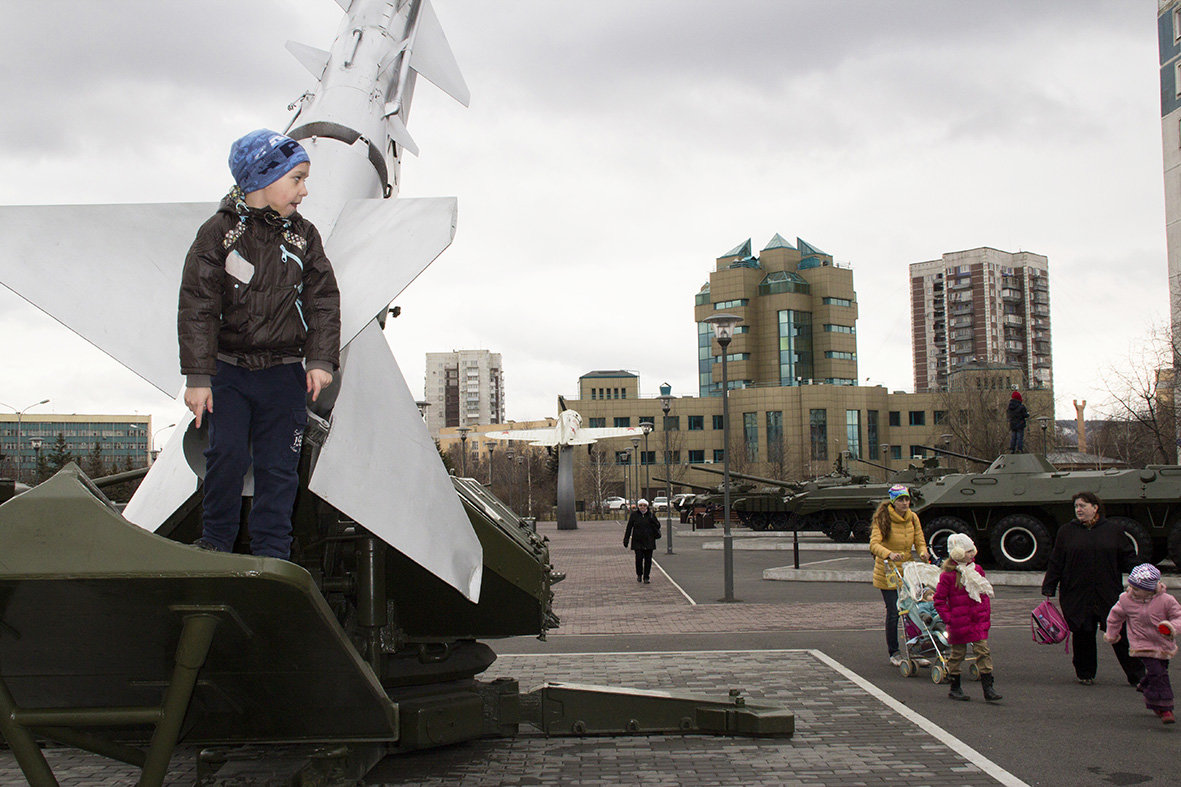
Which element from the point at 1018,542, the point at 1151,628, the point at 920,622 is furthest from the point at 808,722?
the point at 1018,542

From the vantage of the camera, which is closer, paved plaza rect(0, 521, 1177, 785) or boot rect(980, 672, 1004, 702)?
paved plaza rect(0, 521, 1177, 785)

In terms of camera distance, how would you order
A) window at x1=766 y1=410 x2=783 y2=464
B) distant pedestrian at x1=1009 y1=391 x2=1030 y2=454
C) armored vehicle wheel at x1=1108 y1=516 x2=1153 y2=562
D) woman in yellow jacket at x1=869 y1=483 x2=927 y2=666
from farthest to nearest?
window at x1=766 y1=410 x2=783 y2=464
distant pedestrian at x1=1009 y1=391 x2=1030 y2=454
armored vehicle wheel at x1=1108 y1=516 x2=1153 y2=562
woman in yellow jacket at x1=869 y1=483 x2=927 y2=666

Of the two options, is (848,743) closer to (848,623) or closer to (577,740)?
(577,740)

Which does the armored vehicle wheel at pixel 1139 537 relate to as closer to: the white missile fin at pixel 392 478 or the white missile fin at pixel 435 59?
the white missile fin at pixel 435 59

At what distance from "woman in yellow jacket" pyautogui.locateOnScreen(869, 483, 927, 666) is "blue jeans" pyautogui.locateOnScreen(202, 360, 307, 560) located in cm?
632

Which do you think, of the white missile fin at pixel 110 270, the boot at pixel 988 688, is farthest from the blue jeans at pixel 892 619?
the white missile fin at pixel 110 270

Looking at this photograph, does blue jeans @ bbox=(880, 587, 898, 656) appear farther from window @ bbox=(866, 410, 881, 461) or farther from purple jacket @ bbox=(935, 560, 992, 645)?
window @ bbox=(866, 410, 881, 461)

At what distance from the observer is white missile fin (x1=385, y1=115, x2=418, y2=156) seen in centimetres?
595

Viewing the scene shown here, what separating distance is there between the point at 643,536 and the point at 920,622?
878 cm

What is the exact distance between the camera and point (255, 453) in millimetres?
3316

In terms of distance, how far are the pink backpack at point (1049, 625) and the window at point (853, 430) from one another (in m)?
66.7

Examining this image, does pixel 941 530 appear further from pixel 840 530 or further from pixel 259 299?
pixel 259 299

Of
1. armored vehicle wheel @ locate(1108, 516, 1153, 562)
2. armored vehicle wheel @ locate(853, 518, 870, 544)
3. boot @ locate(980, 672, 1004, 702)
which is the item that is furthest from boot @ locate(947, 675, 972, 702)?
armored vehicle wheel @ locate(853, 518, 870, 544)

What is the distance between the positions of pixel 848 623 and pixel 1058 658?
276cm
